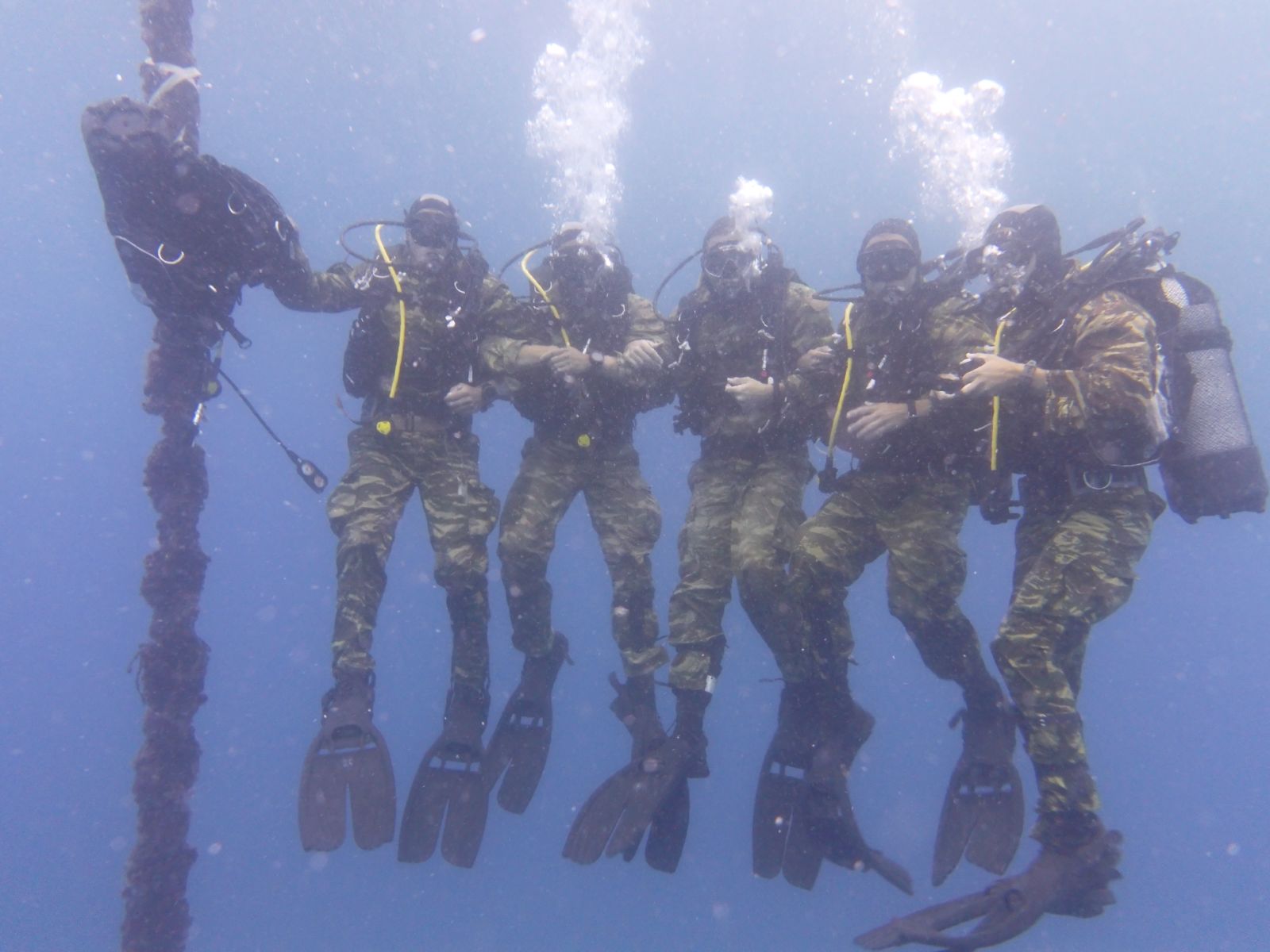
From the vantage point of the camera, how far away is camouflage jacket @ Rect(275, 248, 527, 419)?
7.11 meters

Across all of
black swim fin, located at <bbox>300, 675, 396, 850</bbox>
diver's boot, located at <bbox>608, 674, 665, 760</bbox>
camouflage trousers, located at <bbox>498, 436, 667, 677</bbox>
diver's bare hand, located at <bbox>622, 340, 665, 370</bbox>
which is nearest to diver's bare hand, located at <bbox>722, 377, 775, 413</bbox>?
diver's bare hand, located at <bbox>622, 340, 665, 370</bbox>

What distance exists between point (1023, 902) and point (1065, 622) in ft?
5.58

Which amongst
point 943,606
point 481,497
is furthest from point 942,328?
point 481,497

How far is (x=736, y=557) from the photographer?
650cm

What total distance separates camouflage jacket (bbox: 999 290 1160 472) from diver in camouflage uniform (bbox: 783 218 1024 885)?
1.02 ft

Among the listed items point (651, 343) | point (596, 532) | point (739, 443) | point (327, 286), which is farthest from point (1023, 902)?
point (327, 286)

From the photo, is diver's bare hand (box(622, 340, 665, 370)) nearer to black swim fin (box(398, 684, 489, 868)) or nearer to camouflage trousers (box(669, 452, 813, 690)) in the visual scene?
camouflage trousers (box(669, 452, 813, 690))

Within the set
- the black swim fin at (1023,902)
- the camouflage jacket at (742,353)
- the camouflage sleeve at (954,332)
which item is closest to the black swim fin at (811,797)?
the black swim fin at (1023,902)

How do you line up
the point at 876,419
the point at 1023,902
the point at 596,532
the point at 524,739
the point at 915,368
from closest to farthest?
the point at 1023,902, the point at 876,419, the point at 915,368, the point at 524,739, the point at 596,532

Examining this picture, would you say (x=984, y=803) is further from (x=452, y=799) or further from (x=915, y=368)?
(x=452, y=799)

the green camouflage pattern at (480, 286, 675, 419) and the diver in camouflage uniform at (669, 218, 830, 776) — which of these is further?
the green camouflage pattern at (480, 286, 675, 419)

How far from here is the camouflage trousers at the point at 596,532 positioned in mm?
7176

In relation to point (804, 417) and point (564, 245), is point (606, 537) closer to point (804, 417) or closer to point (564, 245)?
point (804, 417)

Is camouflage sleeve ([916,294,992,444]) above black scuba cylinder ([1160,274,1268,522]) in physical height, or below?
above
